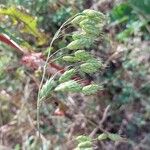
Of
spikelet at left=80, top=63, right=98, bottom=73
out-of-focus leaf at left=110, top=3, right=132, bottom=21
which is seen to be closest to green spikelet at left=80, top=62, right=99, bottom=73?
spikelet at left=80, top=63, right=98, bottom=73

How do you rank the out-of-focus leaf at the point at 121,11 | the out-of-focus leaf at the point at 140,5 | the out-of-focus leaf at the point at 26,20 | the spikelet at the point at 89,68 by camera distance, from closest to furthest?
the spikelet at the point at 89,68, the out-of-focus leaf at the point at 26,20, the out-of-focus leaf at the point at 140,5, the out-of-focus leaf at the point at 121,11

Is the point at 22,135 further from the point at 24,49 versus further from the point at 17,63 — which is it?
the point at 24,49

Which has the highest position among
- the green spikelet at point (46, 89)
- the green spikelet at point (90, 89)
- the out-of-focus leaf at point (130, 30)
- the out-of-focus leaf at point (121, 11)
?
the green spikelet at point (46, 89)

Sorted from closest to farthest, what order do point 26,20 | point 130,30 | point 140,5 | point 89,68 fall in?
point 89,68
point 26,20
point 140,5
point 130,30

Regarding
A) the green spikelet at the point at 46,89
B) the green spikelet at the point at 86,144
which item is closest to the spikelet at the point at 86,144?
the green spikelet at the point at 86,144

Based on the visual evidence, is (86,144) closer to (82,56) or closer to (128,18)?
(82,56)

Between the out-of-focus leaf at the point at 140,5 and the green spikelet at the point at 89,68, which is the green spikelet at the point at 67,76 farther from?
the out-of-focus leaf at the point at 140,5

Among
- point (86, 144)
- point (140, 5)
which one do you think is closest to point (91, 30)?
point (86, 144)

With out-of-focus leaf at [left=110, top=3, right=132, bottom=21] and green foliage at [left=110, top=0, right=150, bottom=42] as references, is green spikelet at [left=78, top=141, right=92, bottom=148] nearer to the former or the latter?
green foliage at [left=110, top=0, right=150, bottom=42]
